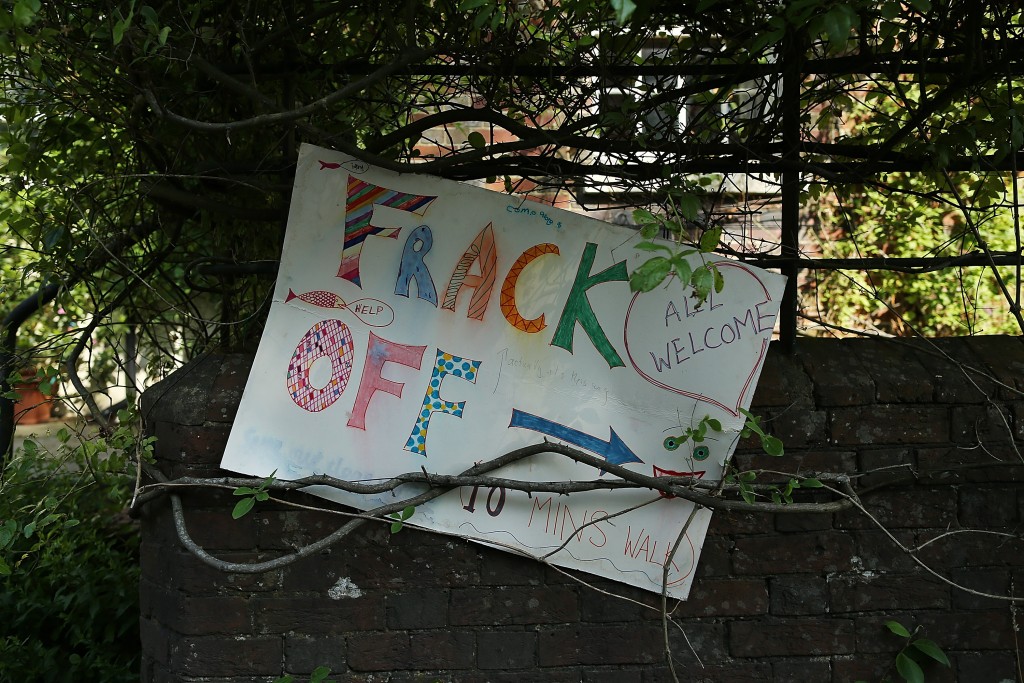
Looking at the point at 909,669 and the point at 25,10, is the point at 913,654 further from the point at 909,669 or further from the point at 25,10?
the point at 25,10

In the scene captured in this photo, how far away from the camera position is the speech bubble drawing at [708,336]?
2.19m

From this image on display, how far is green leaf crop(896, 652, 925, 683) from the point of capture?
2.24m

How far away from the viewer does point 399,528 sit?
2.07 metres

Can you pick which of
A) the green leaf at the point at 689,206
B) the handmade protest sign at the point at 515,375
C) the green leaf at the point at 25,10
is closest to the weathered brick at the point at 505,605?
the handmade protest sign at the point at 515,375

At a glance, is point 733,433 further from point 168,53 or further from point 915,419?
point 168,53

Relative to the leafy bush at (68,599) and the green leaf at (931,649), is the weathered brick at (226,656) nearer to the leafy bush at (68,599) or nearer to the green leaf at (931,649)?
the leafy bush at (68,599)

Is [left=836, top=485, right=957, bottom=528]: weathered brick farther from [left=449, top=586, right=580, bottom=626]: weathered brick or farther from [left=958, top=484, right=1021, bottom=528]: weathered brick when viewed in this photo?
[left=449, top=586, right=580, bottom=626]: weathered brick

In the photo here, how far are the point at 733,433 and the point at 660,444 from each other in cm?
19

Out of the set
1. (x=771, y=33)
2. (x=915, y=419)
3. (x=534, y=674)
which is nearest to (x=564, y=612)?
(x=534, y=674)

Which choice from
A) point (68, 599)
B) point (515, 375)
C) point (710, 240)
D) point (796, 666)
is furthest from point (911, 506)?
point (68, 599)

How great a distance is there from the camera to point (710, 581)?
227 centimetres

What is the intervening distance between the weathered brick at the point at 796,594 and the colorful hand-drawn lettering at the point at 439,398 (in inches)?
38.4

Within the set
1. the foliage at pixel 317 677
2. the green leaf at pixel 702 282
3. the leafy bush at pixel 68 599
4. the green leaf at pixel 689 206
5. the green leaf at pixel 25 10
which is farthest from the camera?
the leafy bush at pixel 68 599

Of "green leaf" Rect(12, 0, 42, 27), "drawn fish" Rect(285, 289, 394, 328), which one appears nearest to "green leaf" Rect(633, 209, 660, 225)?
"drawn fish" Rect(285, 289, 394, 328)
